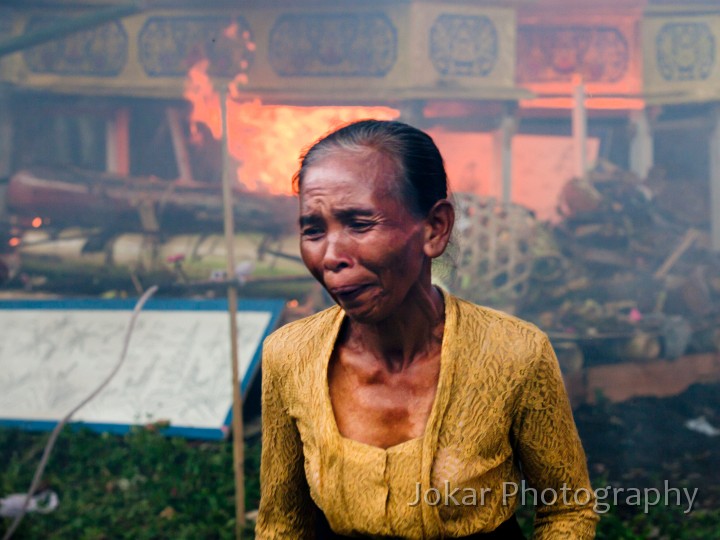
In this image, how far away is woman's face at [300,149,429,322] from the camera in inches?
75.0

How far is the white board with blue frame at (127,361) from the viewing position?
6.23m

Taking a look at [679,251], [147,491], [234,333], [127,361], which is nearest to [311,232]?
[234,333]

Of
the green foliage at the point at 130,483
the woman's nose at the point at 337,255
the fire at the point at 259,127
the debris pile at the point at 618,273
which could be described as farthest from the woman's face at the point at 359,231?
the fire at the point at 259,127

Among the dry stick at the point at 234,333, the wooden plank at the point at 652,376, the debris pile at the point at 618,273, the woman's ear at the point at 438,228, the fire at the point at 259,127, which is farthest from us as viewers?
the fire at the point at 259,127

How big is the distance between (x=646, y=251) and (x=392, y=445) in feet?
18.6

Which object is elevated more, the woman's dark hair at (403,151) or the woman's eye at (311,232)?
the woman's dark hair at (403,151)

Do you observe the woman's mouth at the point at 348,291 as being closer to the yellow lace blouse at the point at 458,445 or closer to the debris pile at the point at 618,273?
the yellow lace blouse at the point at 458,445

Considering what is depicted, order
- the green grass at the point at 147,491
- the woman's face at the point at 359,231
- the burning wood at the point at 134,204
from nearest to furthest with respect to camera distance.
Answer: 1. the woman's face at the point at 359,231
2. the green grass at the point at 147,491
3. the burning wood at the point at 134,204

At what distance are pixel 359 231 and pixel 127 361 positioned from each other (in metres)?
5.30

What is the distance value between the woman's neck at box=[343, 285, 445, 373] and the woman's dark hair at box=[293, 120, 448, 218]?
9.9 inches

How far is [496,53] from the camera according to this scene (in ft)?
24.0

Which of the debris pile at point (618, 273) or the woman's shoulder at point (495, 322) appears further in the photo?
the debris pile at point (618, 273)

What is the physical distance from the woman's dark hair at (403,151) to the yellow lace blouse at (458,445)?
0.34 m

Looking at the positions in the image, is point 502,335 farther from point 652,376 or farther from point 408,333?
point 652,376
